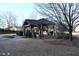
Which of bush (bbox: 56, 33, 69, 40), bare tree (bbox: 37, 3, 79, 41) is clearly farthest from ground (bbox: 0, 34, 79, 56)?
bare tree (bbox: 37, 3, 79, 41)

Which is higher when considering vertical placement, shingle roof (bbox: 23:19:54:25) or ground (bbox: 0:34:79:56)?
shingle roof (bbox: 23:19:54:25)

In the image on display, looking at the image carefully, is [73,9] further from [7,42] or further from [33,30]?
[7,42]

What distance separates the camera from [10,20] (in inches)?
178

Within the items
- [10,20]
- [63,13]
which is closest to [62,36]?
[63,13]

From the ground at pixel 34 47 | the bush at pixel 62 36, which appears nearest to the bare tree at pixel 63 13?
the bush at pixel 62 36

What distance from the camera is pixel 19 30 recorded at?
450 cm

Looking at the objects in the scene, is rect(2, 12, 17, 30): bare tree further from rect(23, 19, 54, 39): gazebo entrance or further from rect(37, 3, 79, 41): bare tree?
rect(37, 3, 79, 41): bare tree

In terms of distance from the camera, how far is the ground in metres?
4.46

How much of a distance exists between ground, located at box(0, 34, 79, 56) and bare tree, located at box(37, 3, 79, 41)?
0.50 ft

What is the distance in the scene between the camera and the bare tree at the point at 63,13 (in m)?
4.49

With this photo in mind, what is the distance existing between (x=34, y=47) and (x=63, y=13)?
570 mm

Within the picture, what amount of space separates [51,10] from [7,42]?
69 cm

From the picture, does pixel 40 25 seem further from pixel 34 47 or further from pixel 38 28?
pixel 34 47

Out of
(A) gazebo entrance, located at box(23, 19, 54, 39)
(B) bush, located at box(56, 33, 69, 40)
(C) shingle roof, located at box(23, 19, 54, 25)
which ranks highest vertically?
(C) shingle roof, located at box(23, 19, 54, 25)
